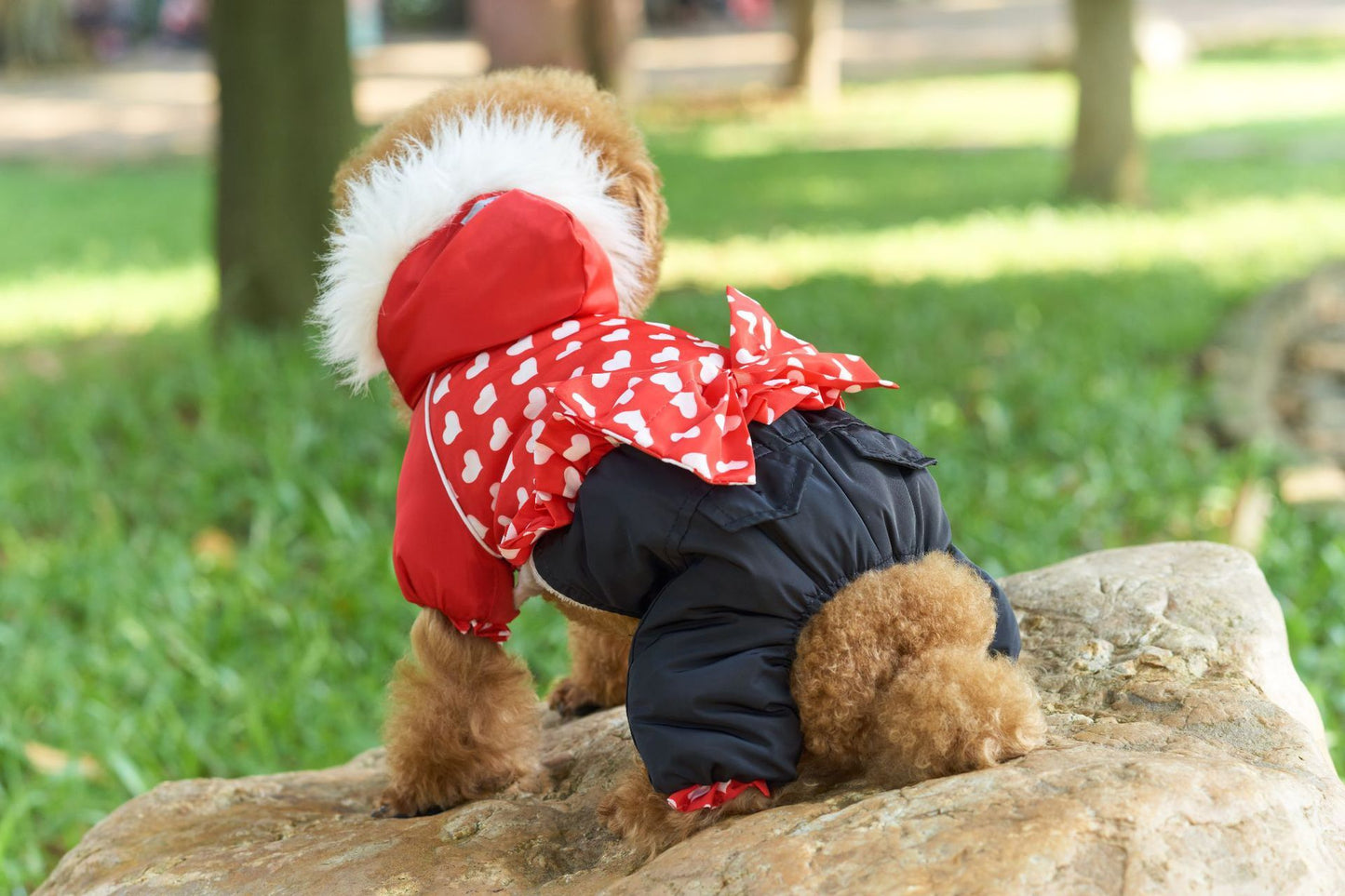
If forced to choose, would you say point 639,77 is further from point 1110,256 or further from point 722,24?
point 1110,256

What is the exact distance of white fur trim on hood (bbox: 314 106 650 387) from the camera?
2.20 meters

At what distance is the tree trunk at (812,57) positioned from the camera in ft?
58.0

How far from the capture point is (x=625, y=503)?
6.14ft

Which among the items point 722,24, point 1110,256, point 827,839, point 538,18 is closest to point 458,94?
point 827,839

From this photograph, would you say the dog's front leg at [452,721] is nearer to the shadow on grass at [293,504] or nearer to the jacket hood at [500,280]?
the jacket hood at [500,280]

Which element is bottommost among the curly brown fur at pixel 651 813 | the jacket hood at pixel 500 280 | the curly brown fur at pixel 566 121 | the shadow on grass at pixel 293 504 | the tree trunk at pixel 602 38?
the shadow on grass at pixel 293 504

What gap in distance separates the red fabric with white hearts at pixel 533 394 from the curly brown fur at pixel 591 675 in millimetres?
444

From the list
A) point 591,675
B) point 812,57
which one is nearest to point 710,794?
point 591,675

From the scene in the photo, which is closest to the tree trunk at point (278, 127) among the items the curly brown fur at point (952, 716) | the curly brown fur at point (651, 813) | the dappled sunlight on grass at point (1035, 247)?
the dappled sunlight on grass at point (1035, 247)

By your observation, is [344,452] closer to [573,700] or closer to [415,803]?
[573,700]

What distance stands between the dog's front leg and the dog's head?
1.73ft

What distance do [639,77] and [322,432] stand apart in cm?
1713

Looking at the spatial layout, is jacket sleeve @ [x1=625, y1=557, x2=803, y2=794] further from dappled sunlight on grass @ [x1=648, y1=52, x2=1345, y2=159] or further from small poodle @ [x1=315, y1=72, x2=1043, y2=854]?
dappled sunlight on grass @ [x1=648, y1=52, x2=1345, y2=159]

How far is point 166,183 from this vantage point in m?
12.9
